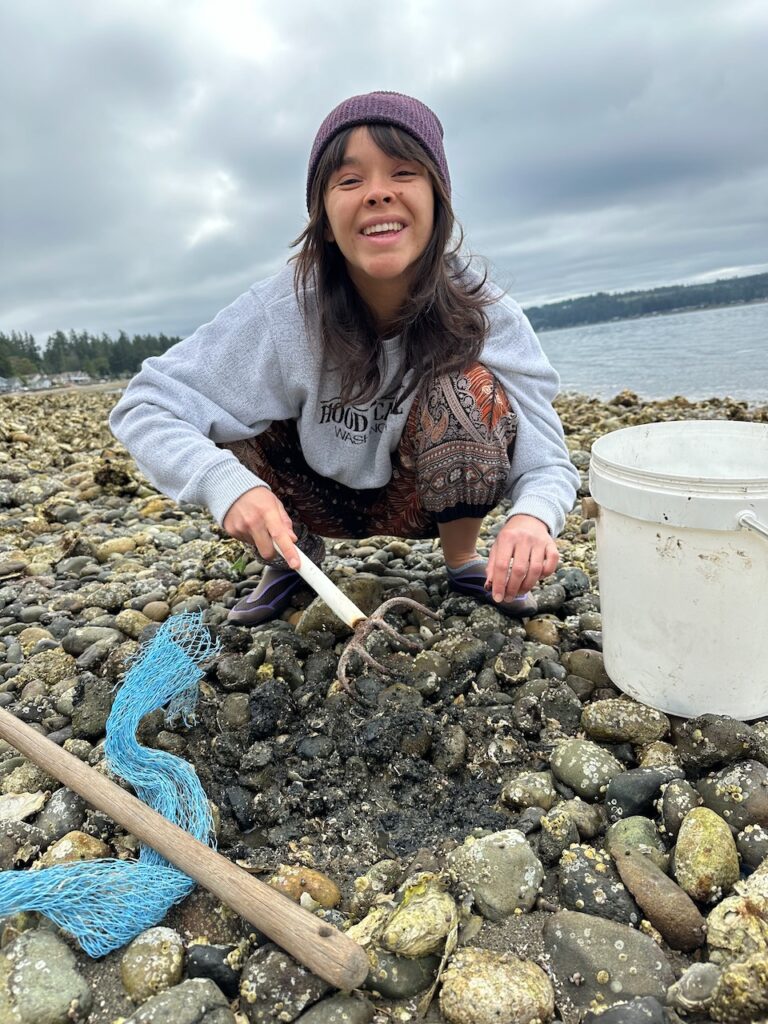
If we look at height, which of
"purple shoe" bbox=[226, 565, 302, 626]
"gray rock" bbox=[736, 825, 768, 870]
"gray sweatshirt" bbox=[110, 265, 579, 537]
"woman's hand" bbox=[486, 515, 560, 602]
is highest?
"gray sweatshirt" bbox=[110, 265, 579, 537]

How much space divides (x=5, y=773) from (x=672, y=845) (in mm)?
1589

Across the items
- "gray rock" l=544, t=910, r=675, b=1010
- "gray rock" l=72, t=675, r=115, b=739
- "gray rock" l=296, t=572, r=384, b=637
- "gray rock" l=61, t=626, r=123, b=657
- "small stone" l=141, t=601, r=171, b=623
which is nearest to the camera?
"gray rock" l=544, t=910, r=675, b=1010

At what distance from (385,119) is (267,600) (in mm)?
1520

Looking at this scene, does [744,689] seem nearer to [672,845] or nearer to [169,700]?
[672,845]

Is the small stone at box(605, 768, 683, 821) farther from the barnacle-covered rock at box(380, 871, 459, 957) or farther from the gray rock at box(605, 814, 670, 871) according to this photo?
the barnacle-covered rock at box(380, 871, 459, 957)

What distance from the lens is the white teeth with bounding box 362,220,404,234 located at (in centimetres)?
205

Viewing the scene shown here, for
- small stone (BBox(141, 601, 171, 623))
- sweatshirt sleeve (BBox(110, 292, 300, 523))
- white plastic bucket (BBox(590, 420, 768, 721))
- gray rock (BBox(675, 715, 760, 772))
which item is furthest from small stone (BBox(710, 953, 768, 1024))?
small stone (BBox(141, 601, 171, 623))

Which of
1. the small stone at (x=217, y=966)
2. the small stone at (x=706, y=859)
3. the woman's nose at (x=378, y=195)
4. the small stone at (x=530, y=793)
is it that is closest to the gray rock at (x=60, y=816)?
the small stone at (x=217, y=966)

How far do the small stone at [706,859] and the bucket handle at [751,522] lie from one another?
60 cm

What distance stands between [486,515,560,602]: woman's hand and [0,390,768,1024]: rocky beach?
279 mm

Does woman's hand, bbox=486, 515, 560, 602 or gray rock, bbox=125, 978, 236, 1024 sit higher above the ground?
woman's hand, bbox=486, 515, 560, 602

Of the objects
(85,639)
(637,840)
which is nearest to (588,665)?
(637,840)

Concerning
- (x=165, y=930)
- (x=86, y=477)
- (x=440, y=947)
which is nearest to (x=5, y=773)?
(x=165, y=930)

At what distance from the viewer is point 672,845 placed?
1519 mm
